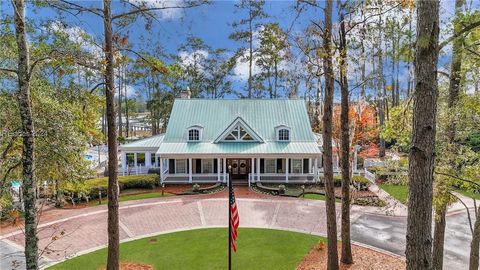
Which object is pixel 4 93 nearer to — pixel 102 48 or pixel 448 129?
pixel 102 48

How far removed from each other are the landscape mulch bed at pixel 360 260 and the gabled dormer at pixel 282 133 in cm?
1361

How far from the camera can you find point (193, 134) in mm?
25797

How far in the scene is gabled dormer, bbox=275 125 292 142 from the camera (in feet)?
83.6

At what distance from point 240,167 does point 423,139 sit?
22422 millimetres

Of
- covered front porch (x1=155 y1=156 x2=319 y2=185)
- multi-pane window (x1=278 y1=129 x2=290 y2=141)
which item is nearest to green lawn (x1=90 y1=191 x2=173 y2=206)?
covered front porch (x1=155 y1=156 x2=319 y2=185)

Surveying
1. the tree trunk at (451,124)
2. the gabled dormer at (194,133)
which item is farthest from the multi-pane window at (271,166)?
the tree trunk at (451,124)

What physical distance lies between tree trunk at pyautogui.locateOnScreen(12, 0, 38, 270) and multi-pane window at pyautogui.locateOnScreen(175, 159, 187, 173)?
19886 mm

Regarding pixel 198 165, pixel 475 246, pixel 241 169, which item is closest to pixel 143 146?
pixel 198 165

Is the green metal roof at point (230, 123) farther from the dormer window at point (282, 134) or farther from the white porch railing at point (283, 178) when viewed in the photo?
the white porch railing at point (283, 178)

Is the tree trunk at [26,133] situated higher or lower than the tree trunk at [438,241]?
higher

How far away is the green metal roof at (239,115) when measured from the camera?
26.1 metres

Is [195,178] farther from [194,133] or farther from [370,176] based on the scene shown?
[370,176]

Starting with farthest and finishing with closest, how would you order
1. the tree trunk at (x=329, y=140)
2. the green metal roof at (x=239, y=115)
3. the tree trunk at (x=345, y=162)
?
1. the green metal roof at (x=239, y=115)
2. the tree trunk at (x=345, y=162)
3. the tree trunk at (x=329, y=140)

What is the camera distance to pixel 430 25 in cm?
Result: 366
